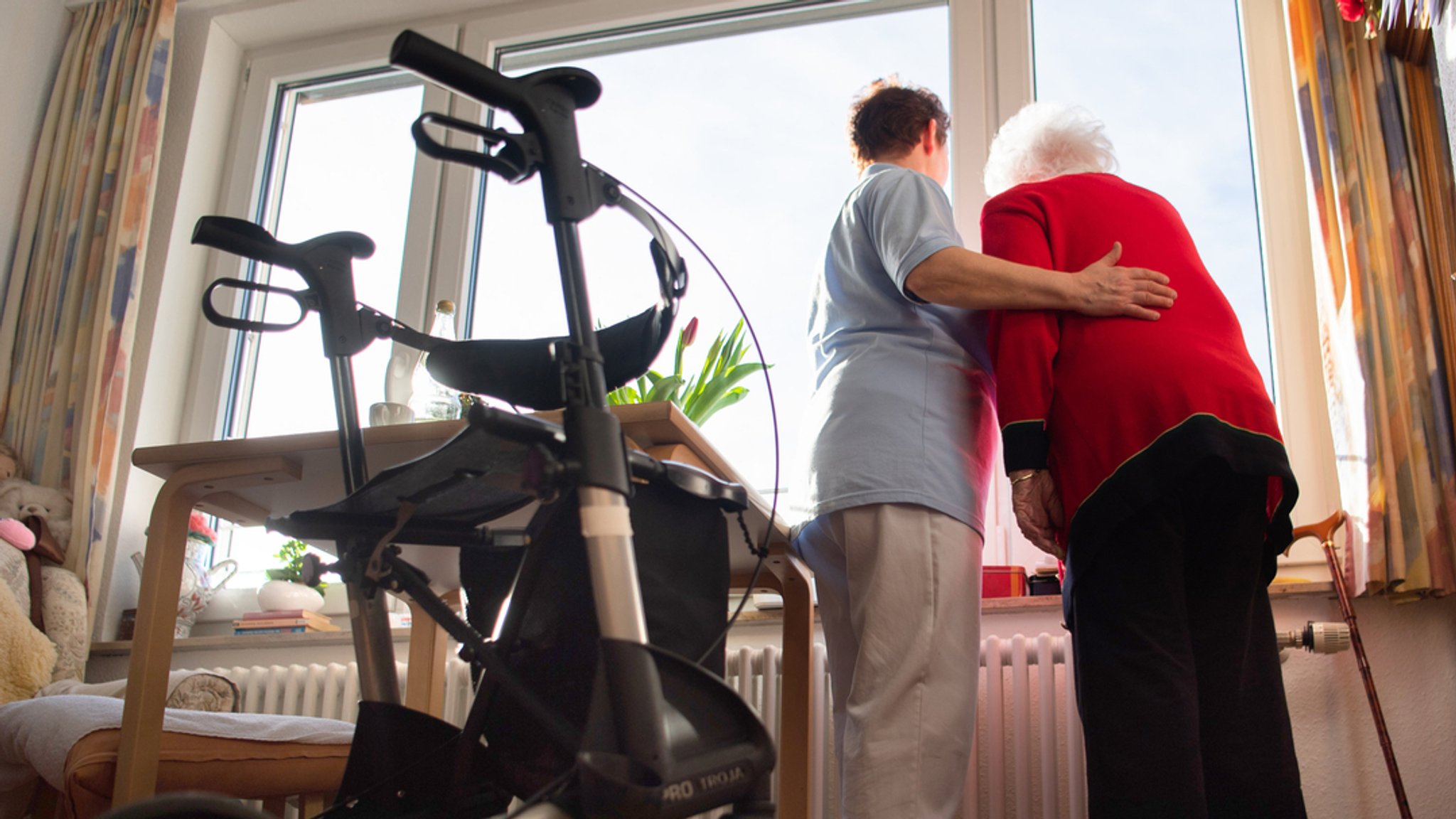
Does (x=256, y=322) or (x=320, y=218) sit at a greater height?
(x=320, y=218)

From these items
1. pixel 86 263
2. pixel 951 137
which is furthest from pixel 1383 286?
pixel 86 263

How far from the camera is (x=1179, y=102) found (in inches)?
109

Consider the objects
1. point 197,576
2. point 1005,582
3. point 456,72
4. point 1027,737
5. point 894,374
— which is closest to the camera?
Answer: point 456,72

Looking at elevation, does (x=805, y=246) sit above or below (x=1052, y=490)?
above

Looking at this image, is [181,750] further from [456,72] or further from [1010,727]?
[1010,727]

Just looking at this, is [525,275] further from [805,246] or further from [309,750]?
[309,750]

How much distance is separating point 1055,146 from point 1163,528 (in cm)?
66

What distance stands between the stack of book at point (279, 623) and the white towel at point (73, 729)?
996 millimetres

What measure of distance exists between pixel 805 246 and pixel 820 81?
0.50 m

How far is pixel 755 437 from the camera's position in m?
2.88

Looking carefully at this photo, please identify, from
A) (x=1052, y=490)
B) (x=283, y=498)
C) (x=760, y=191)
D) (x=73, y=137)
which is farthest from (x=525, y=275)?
(x=1052, y=490)

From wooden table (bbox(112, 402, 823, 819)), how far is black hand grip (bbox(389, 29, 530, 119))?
18.5 inches

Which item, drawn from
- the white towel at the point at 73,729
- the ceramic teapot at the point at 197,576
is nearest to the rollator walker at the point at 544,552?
the white towel at the point at 73,729

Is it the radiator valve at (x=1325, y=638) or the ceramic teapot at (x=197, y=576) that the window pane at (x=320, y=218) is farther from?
the radiator valve at (x=1325, y=638)
